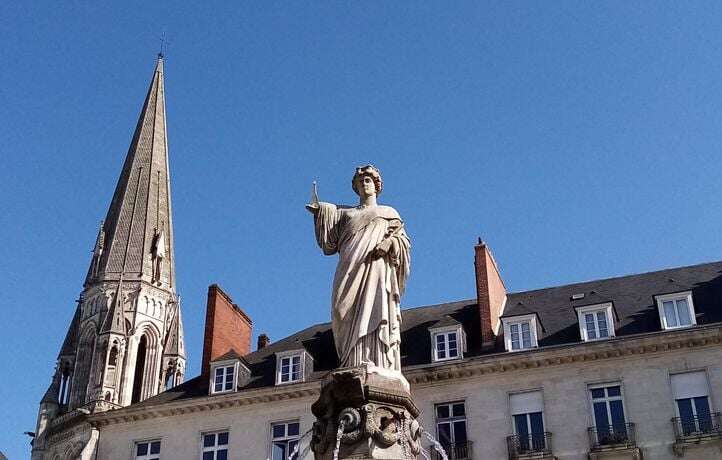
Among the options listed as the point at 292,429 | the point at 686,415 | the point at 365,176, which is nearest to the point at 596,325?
the point at 686,415

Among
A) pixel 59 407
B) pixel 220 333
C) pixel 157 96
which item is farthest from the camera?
pixel 157 96

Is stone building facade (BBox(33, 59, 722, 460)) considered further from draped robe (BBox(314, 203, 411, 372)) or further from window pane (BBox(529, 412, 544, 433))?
draped robe (BBox(314, 203, 411, 372))

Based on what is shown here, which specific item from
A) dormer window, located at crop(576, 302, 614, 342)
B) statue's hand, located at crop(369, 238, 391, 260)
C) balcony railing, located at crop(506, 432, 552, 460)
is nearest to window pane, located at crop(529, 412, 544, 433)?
balcony railing, located at crop(506, 432, 552, 460)

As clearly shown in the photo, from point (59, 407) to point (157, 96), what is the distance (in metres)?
32.8

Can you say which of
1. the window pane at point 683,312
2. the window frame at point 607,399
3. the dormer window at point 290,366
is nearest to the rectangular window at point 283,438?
the dormer window at point 290,366

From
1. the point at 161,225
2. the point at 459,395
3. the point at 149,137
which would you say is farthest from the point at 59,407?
the point at 459,395

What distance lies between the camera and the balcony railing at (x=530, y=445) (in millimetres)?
27156

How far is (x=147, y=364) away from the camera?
61.7 m

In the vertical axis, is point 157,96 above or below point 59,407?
above

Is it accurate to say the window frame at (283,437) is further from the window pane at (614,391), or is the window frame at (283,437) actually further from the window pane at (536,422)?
the window pane at (614,391)

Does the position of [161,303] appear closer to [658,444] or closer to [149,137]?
[149,137]

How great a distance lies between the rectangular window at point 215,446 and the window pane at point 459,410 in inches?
300

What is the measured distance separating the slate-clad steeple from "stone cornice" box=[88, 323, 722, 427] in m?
33.9

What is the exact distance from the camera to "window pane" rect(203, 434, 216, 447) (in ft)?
102
